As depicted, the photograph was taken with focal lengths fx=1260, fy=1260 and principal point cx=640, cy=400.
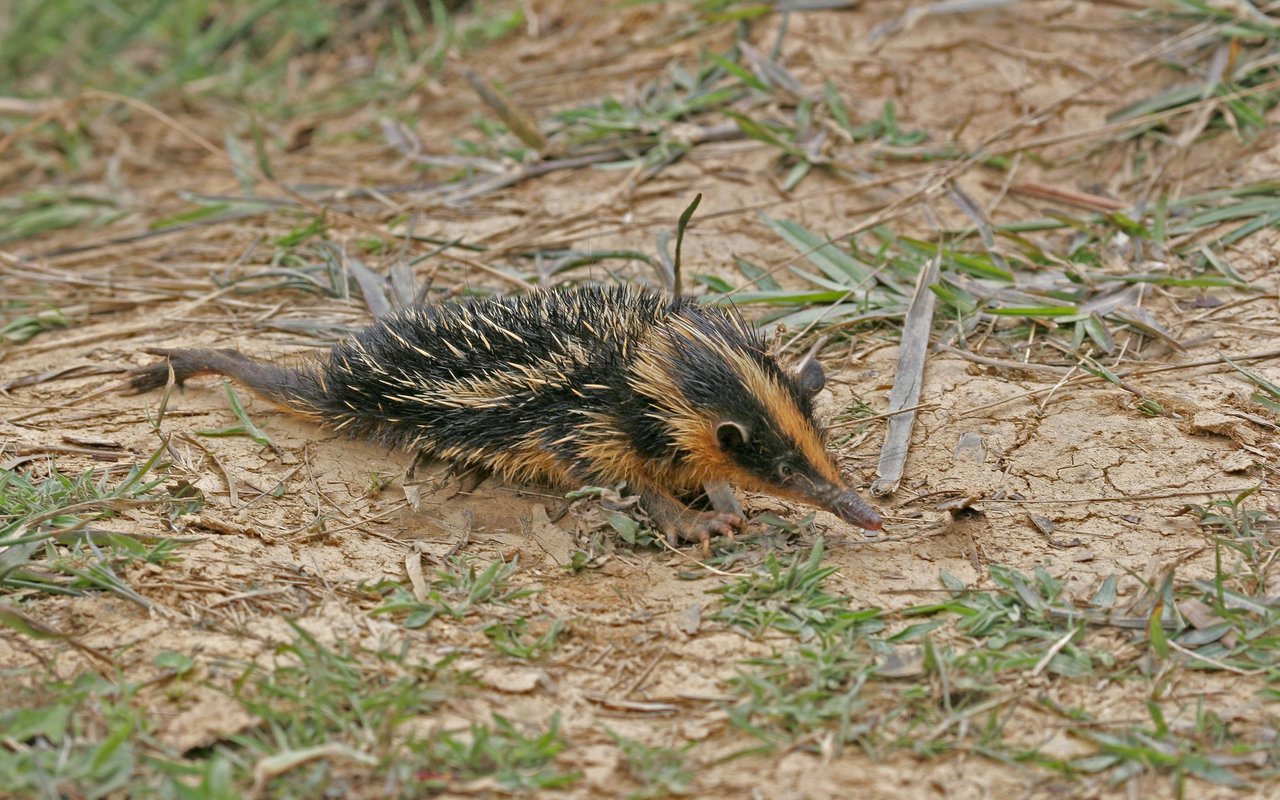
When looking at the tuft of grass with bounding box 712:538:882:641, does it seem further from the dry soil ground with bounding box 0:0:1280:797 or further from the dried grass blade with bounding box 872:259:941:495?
the dried grass blade with bounding box 872:259:941:495

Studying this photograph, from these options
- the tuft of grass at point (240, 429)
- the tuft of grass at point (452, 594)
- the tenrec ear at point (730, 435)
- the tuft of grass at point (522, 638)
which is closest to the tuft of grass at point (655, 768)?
the tuft of grass at point (522, 638)

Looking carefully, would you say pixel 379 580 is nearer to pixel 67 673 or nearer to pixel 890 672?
pixel 67 673

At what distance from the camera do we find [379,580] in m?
4.53

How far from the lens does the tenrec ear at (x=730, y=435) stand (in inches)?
181

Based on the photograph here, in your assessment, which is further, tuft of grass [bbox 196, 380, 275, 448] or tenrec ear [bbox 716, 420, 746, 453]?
tuft of grass [bbox 196, 380, 275, 448]

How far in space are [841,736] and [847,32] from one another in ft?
18.9

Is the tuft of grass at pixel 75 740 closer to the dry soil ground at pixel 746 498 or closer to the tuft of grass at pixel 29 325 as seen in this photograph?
the dry soil ground at pixel 746 498

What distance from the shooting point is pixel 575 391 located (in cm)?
503

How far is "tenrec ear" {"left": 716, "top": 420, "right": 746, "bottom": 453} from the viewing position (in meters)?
4.60

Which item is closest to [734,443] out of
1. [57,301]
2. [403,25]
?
[57,301]

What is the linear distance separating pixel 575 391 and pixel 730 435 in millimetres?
727

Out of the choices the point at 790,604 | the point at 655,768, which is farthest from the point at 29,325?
the point at 655,768

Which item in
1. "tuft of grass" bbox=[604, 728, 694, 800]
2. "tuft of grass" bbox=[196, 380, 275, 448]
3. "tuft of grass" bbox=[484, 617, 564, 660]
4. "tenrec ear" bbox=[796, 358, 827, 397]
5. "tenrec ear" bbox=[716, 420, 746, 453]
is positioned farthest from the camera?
"tuft of grass" bbox=[196, 380, 275, 448]

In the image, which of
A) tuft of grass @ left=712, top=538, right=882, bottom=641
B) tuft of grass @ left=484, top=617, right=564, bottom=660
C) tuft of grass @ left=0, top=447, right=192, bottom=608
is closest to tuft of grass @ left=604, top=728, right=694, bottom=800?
tuft of grass @ left=484, top=617, right=564, bottom=660
